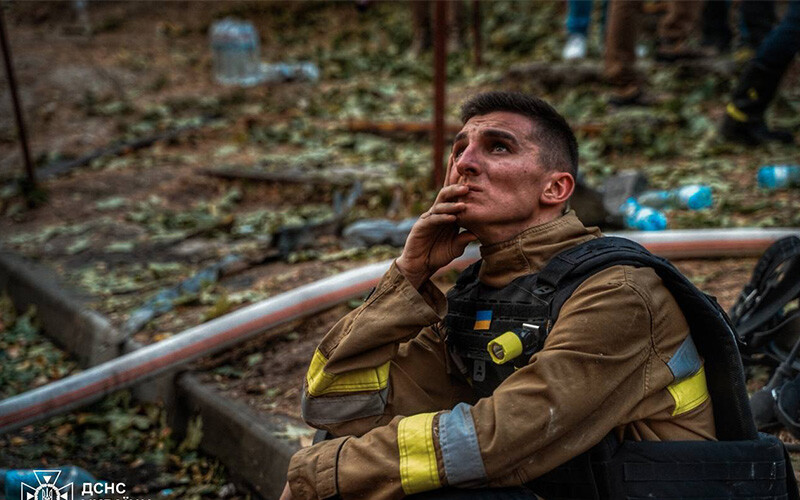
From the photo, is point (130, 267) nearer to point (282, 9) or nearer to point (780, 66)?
point (780, 66)

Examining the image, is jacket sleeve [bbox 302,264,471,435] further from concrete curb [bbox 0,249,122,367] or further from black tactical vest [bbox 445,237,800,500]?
concrete curb [bbox 0,249,122,367]

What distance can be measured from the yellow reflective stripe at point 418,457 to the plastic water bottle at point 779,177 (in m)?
4.62

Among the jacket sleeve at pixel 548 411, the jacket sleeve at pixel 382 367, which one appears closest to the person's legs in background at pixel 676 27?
the jacket sleeve at pixel 382 367

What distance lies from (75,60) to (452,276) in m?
10.2

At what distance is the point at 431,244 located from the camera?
2.23 m

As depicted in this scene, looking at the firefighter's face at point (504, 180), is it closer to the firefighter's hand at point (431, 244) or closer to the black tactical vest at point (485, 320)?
the firefighter's hand at point (431, 244)

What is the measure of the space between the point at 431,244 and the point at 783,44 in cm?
479

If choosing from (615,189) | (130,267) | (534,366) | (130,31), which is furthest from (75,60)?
(534,366)

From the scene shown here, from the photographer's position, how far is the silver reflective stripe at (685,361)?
71.9 inches

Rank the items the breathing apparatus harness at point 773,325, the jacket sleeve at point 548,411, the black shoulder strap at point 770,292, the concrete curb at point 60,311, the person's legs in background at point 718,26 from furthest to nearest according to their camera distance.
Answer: the person's legs in background at point 718,26, the concrete curb at point 60,311, the black shoulder strap at point 770,292, the breathing apparatus harness at point 773,325, the jacket sleeve at point 548,411

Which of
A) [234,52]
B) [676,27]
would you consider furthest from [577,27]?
[234,52]

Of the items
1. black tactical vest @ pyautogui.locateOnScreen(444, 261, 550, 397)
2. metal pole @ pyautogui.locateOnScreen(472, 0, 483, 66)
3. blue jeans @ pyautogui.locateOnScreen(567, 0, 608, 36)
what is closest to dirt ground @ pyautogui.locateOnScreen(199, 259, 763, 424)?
black tactical vest @ pyautogui.locateOnScreen(444, 261, 550, 397)

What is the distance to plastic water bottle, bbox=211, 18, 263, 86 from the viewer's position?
12.3 meters

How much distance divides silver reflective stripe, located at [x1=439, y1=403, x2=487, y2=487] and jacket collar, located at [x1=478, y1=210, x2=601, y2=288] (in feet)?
1.62
